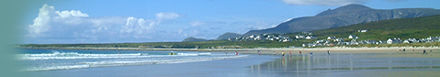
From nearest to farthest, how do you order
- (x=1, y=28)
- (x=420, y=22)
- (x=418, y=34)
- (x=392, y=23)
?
(x=1, y=28) < (x=418, y=34) < (x=420, y=22) < (x=392, y=23)

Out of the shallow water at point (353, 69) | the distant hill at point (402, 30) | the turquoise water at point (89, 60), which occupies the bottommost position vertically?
the shallow water at point (353, 69)

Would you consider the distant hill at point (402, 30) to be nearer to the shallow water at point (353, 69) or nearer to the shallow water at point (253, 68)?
the shallow water at point (253, 68)

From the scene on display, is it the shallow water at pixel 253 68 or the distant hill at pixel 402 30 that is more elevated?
the distant hill at pixel 402 30

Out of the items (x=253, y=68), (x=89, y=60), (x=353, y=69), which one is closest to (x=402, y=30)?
(x=89, y=60)

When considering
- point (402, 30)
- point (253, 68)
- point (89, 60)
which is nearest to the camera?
point (253, 68)

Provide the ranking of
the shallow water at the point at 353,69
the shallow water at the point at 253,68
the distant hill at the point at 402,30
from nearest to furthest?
the shallow water at the point at 353,69 < the shallow water at the point at 253,68 < the distant hill at the point at 402,30

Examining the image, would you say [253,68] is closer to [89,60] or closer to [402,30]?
[89,60]

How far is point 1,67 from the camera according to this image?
25.2 meters

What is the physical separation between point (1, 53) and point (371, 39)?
96328 millimetres

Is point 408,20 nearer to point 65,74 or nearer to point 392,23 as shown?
point 392,23

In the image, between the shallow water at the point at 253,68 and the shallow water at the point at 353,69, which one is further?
the shallow water at the point at 253,68

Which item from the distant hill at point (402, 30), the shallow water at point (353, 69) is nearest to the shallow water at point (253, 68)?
the shallow water at point (353, 69)

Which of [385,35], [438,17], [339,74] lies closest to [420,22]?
[438,17]

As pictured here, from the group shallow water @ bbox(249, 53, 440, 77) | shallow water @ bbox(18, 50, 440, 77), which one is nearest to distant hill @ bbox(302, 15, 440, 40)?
shallow water @ bbox(18, 50, 440, 77)
